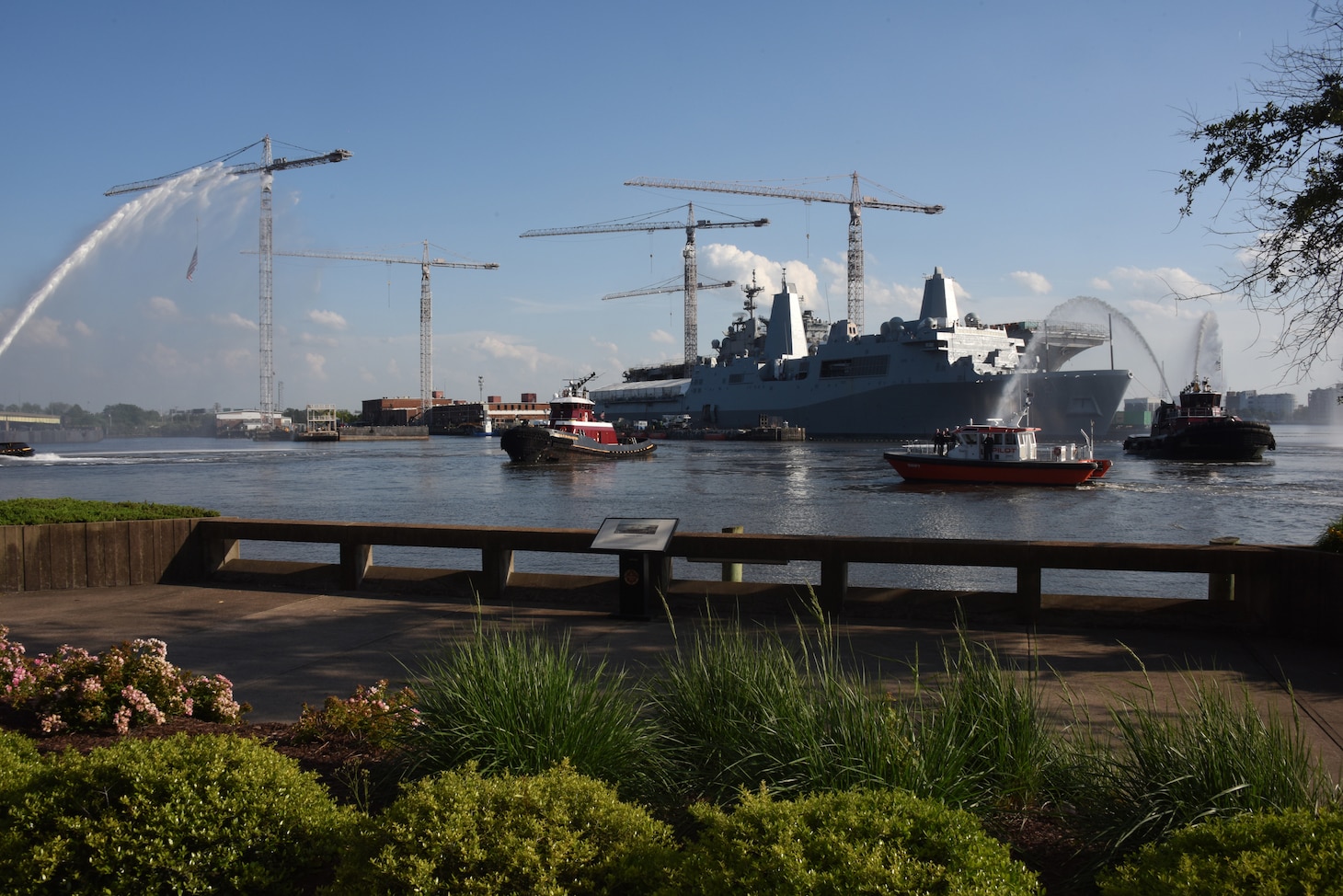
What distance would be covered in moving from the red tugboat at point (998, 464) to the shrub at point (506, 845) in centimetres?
4648

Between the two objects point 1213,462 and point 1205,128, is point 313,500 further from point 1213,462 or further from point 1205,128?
point 1213,462

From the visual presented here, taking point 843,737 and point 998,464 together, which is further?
point 998,464

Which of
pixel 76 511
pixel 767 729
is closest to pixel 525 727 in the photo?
pixel 767 729

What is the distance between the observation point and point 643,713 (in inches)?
187

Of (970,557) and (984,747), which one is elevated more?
(970,557)

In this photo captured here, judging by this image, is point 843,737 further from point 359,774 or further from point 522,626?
point 522,626

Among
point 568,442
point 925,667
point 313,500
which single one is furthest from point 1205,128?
point 568,442

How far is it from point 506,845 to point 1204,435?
234 ft

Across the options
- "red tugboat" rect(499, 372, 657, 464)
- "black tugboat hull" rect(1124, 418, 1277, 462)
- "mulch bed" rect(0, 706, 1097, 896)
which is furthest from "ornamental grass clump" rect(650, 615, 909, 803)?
"black tugboat hull" rect(1124, 418, 1277, 462)

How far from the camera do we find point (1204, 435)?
64.0m

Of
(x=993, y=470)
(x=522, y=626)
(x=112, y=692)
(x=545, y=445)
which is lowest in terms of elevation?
(x=993, y=470)

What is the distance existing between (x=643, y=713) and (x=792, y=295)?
111291 millimetres

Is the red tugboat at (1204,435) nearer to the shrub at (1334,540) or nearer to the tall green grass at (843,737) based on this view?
the shrub at (1334,540)

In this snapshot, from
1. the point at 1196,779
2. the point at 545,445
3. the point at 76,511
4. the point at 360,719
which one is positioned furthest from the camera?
the point at 545,445
